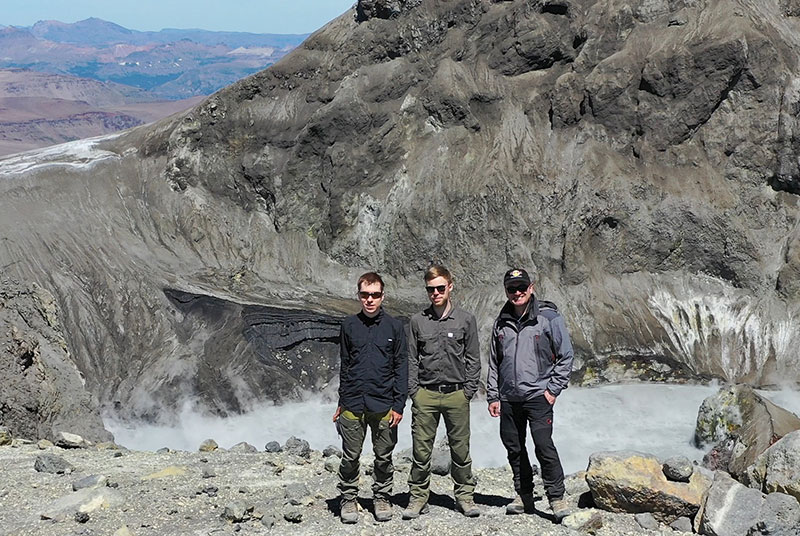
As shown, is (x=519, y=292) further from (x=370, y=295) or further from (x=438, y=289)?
(x=370, y=295)

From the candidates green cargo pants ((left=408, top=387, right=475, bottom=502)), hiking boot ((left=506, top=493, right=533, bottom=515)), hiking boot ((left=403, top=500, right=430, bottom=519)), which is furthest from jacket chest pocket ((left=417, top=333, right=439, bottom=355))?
hiking boot ((left=506, top=493, right=533, bottom=515))

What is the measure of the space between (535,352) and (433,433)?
1582 millimetres

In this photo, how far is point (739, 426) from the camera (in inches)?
824

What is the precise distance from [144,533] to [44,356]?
1307 cm

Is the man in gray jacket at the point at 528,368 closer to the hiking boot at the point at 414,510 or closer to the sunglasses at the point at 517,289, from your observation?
the sunglasses at the point at 517,289

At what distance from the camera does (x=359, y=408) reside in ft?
29.7

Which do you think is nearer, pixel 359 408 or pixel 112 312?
pixel 359 408

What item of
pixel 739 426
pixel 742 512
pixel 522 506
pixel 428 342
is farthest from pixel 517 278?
pixel 739 426

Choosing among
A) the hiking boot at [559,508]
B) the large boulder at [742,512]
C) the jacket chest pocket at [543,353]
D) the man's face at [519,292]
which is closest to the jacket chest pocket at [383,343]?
the man's face at [519,292]

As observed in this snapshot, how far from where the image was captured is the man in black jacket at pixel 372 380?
8.98 m

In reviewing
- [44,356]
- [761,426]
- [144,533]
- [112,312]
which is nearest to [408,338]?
[144,533]

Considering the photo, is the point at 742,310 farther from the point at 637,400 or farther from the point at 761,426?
the point at 761,426

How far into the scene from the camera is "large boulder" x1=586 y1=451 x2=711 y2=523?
928cm

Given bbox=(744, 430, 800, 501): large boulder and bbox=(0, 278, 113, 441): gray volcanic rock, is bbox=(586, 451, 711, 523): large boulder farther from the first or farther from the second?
bbox=(0, 278, 113, 441): gray volcanic rock
